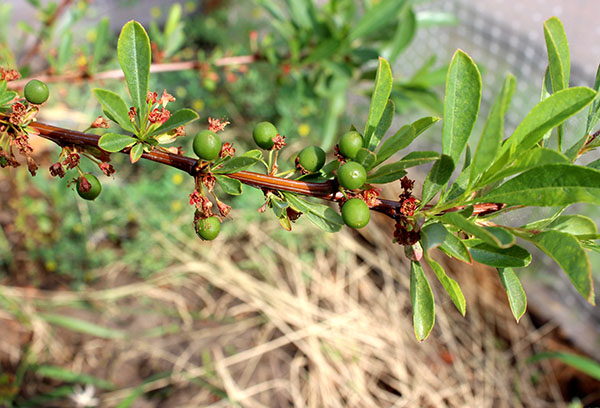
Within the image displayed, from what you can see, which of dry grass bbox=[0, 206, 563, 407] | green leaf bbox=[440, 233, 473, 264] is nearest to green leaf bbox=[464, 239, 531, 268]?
green leaf bbox=[440, 233, 473, 264]

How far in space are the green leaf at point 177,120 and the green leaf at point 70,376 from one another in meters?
1.29

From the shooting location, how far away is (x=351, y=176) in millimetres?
408

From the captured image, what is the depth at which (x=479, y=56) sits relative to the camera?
203 cm

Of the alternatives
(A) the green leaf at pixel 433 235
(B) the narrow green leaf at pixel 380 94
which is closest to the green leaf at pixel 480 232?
(A) the green leaf at pixel 433 235

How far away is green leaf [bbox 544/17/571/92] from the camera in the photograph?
43cm

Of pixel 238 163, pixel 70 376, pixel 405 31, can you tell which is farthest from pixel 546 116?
pixel 70 376

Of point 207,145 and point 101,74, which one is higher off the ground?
point 101,74

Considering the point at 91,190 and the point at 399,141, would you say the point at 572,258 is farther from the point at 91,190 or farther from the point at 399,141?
the point at 91,190

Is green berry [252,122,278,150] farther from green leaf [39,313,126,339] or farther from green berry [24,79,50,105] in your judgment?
green leaf [39,313,126,339]

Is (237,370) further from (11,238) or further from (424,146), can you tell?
(424,146)

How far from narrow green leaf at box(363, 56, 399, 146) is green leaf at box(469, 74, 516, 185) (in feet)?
0.34

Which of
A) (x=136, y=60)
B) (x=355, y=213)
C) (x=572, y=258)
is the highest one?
(x=136, y=60)

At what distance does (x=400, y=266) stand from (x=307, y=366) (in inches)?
24.8

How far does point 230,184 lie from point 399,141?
165mm
